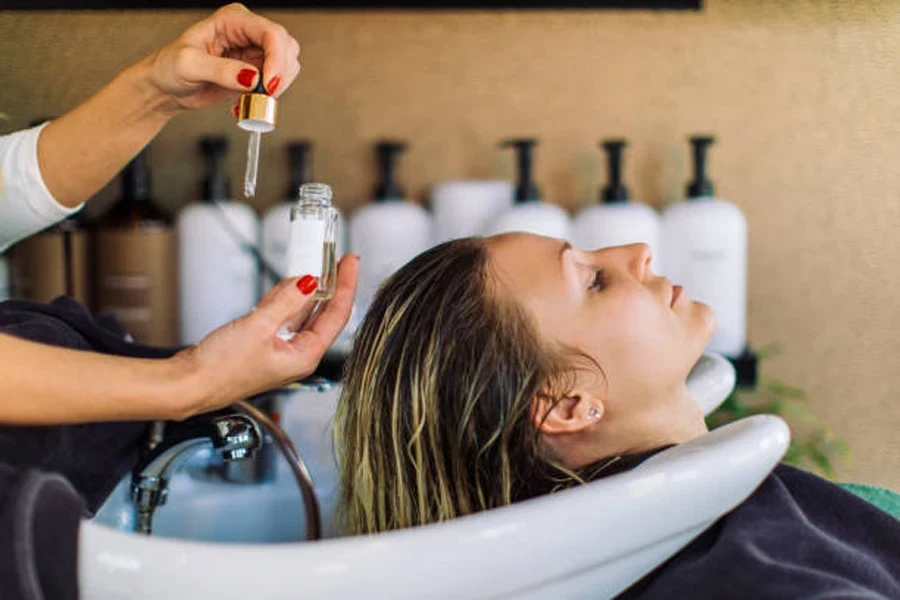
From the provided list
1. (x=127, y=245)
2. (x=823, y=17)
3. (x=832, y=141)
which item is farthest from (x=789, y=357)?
(x=127, y=245)

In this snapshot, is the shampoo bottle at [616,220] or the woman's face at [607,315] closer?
the woman's face at [607,315]

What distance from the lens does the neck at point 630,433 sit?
3.44ft

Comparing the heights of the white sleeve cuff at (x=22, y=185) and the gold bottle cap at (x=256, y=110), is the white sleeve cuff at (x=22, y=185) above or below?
below

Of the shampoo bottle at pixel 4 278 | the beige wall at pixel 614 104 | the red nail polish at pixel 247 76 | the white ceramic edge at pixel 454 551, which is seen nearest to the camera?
the white ceramic edge at pixel 454 551

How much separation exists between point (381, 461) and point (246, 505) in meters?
0.60

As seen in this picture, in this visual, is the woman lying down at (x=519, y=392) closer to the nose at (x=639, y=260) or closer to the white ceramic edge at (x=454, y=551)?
the nose at (x=639, y=260)

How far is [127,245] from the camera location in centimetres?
165

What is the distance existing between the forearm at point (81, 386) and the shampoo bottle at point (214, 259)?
89 cm

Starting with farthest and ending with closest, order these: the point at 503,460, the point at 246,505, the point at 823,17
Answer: the point at 823,17 → the point at 246,505 → the point at 503,460

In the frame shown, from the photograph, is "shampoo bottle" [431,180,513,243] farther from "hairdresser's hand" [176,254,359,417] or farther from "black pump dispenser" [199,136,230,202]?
"hairdresser's hand" [176,254,359,417]

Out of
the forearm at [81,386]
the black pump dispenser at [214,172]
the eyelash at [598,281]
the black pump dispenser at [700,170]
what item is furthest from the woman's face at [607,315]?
the black pump dispenser at [214,172]

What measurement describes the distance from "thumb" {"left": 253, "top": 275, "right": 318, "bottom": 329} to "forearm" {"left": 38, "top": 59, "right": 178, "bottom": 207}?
39 cm

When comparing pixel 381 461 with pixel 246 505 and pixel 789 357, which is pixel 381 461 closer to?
pixel 246 505

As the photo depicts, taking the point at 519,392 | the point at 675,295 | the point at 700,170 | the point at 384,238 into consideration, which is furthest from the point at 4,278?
the point at 700,170
